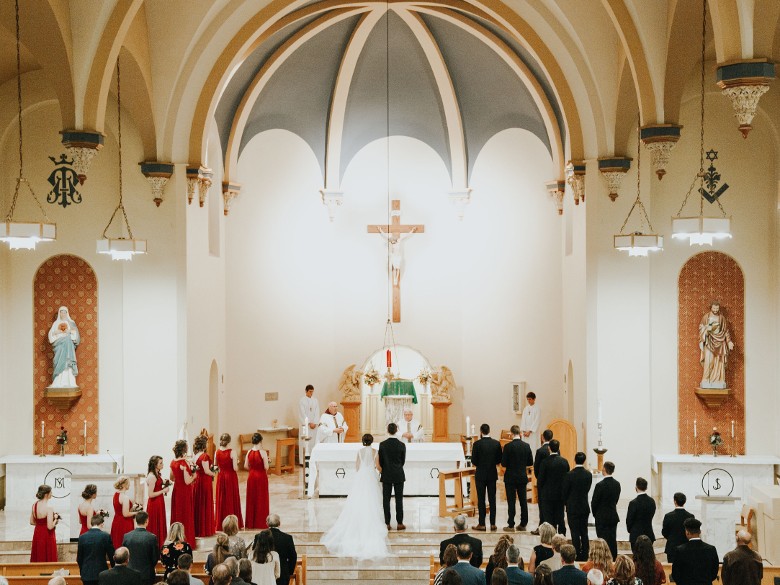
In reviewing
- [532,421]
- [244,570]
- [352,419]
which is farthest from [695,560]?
[352,419]

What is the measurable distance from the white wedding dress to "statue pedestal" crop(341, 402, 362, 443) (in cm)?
543

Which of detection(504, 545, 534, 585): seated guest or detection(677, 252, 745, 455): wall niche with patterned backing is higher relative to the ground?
detection(677, 252, 745, 455): wall niche with patterned backing

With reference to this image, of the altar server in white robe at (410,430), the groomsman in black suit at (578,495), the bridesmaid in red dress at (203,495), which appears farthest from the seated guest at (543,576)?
the altar server in white robe at (410,430)

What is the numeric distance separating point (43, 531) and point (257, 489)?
2729 mm

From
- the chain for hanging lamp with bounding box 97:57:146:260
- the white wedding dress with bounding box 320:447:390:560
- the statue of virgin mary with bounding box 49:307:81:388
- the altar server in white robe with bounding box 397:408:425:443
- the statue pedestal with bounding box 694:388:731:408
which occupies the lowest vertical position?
the white wedding dress with bounding box 320:447:390:560

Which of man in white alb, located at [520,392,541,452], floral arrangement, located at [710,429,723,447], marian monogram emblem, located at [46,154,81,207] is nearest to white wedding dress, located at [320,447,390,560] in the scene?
man in white alb, located at [520,392,541,452]

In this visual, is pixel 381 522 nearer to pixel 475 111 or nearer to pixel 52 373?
pixel 52 373

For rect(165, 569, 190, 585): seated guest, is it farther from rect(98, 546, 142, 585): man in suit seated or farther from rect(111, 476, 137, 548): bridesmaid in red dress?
rect(111, 476, 137, 548): bridesmaid in red dress

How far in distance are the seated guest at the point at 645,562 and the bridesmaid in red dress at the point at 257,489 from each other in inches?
230

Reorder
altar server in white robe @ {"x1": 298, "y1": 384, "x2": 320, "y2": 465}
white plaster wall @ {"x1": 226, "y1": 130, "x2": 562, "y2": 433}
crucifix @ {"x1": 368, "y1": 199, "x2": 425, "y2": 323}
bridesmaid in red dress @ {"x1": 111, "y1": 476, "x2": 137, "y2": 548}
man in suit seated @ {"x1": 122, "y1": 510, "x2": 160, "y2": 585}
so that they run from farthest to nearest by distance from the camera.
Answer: crucifix @ {"x1": 368, "y1": 199, "x2": 425, "y2": 323}, white plaster wall @ {"x1": 226, "y1": 130, "x2": 562, "y2": 433}, altar server in white robe @ {"x1": 298, "y1": 384, "x2": 320, "y2": 465}, bridesmaid in red dress @ {"x1": 111, "y1": 476, "x2": 137, "y2": 548}, man in suit seated @ {"x1": 122, "y1": 510, "x2": 160, "y2": 585}

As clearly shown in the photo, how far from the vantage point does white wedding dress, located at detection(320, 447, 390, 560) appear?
475 inches

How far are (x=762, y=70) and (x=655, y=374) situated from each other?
22.0 ft

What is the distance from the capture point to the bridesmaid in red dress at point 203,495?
40.1 feet

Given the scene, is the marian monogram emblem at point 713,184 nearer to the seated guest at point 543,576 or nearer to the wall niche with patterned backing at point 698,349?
the wall niche with patterned backing at point 698,349
